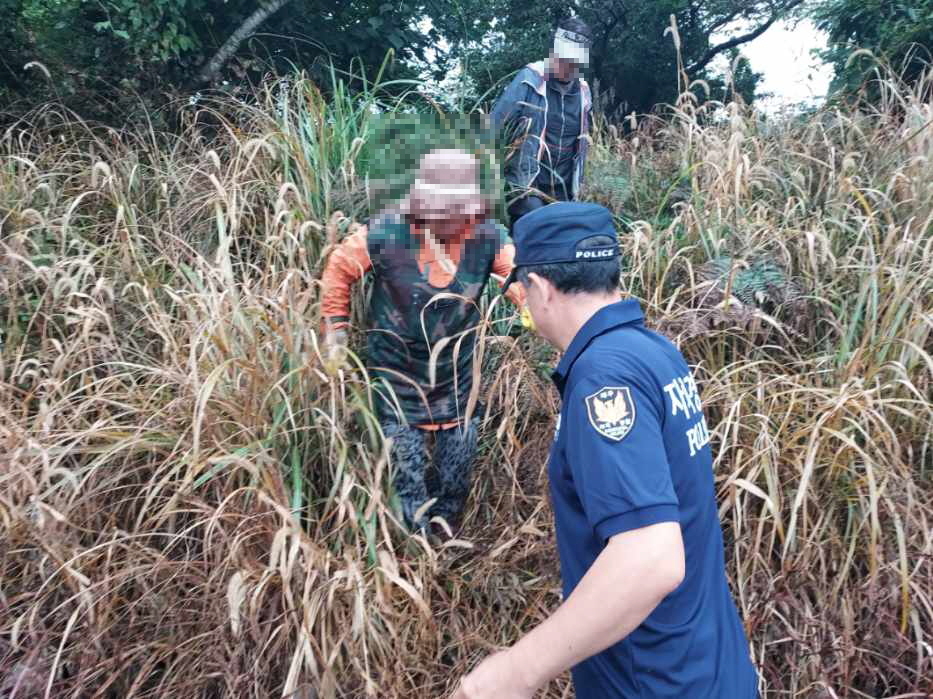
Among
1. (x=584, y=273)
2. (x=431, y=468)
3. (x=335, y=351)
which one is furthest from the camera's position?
(x=431, y=468)

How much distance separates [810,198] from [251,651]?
3.08 meters

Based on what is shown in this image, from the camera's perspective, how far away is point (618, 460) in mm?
1167

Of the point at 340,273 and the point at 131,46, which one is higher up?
the point at 131,46

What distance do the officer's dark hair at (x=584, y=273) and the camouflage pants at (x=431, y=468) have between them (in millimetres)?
1174

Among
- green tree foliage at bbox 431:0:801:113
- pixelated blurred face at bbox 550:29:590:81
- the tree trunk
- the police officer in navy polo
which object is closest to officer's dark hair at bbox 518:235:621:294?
the police officer in navy polo

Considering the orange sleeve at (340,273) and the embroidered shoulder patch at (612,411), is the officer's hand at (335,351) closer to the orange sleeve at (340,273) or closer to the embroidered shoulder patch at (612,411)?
the orange sleeve at (340,273)

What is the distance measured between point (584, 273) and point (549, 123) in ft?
8.83

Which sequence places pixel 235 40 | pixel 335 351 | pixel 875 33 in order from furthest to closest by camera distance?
pixel 875 33 → pixel 235 40 → pixel 335 351

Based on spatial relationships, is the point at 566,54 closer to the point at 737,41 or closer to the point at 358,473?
the point at 358,473

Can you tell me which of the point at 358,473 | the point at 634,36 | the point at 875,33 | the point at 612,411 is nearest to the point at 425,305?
the point at 358,473

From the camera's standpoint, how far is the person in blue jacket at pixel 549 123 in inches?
148

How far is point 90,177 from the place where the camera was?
3783 mm

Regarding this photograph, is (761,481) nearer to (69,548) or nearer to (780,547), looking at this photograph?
(780,547)

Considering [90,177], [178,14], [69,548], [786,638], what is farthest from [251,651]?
[178,14]
